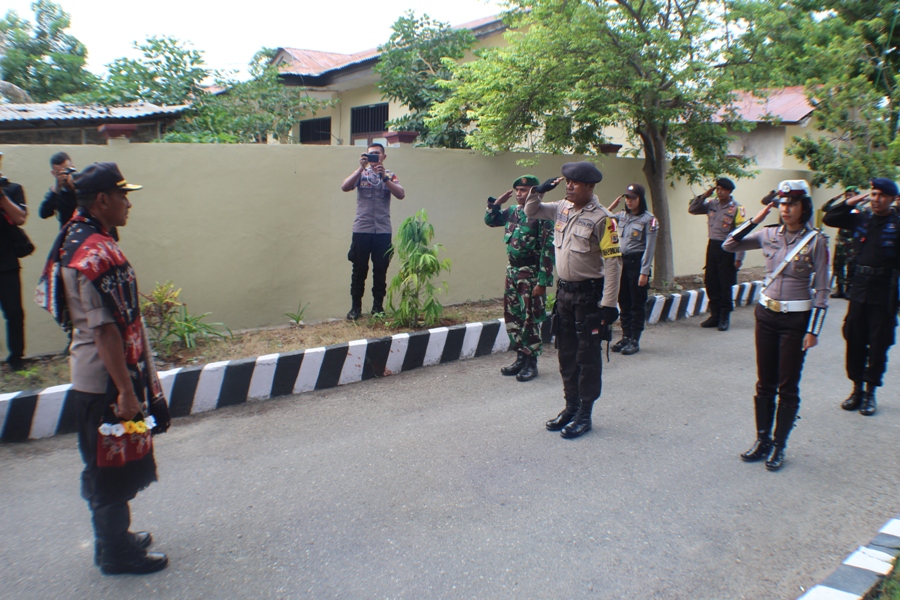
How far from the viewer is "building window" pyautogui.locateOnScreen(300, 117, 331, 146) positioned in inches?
711

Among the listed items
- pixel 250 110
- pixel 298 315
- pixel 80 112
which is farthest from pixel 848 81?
pixel 80 112

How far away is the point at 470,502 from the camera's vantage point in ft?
13.4

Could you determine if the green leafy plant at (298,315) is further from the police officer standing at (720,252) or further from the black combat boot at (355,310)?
the police officer standing at (720,252)

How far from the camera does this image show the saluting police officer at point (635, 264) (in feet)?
25.7

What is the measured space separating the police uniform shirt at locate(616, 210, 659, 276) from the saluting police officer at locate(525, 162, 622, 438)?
2.87 m

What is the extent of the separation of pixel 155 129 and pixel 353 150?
3678 millimetres

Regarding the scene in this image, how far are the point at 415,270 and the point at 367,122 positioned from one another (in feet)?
32.2

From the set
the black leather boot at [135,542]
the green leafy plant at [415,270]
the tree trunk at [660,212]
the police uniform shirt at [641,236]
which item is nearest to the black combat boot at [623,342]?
the police uniform shirt at [641,236]

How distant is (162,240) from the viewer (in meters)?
7.13

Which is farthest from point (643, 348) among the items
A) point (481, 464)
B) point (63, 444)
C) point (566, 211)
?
point (63, 444)

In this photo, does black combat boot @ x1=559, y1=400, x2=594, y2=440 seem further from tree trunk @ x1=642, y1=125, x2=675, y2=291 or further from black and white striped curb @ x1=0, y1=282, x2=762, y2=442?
tree trunk @ x1=642, y1=125, x2=675, y2=291

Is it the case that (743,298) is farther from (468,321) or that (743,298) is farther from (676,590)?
(676,590)

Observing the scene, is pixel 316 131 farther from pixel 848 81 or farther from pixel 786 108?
pixel 848 81

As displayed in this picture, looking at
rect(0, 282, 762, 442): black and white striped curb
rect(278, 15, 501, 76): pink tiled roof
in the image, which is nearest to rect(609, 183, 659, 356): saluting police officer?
rect(0, 282, 762, 442): black and white striped curb
